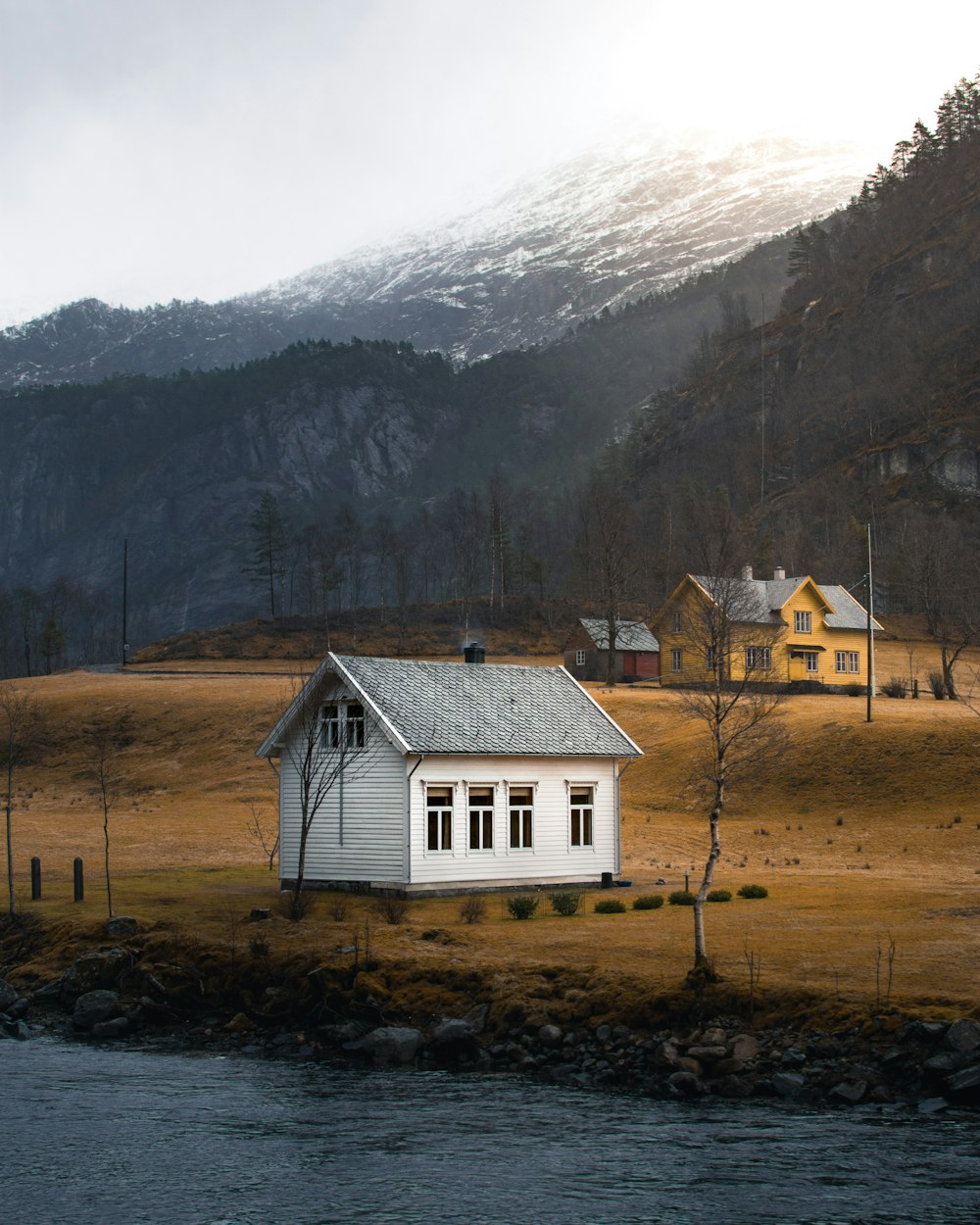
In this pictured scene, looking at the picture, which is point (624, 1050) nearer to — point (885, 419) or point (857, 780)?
point (857, 780)

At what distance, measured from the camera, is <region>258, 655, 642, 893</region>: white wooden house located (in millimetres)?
39812

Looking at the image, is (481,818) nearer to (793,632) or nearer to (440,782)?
(440,782)

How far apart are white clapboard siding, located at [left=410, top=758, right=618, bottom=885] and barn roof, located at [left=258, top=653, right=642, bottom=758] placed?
60 cm

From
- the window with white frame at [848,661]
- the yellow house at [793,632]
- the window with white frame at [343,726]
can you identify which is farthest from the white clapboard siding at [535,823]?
the window with white frame at [848,661]

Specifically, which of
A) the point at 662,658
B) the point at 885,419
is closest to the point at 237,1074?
the point at 662,658

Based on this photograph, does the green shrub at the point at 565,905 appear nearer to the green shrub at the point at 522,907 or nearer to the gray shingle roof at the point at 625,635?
the green shrub at the point at 522,907

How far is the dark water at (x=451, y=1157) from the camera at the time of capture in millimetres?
17625

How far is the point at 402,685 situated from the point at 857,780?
28858 millimetres

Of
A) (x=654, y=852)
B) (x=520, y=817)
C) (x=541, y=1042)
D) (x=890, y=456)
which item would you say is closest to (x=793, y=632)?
(x=654, y=852)

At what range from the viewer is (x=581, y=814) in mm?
44594

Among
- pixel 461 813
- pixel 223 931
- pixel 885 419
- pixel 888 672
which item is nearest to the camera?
pixel 223 931

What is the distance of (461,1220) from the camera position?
17.5 metres

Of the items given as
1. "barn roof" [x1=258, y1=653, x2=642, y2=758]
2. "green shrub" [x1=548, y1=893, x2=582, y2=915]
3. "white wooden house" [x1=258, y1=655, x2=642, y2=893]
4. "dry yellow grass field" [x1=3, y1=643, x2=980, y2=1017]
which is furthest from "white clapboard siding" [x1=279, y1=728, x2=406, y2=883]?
"green shrub" [x1=548, y1=893, x2=582, y2=915]

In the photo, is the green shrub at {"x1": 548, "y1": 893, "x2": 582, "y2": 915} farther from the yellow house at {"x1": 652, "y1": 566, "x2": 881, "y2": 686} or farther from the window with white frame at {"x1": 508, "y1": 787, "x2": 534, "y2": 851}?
the yellow house at {"x1": 652, "y1": 566, "x2": 881, "y2": 686}
